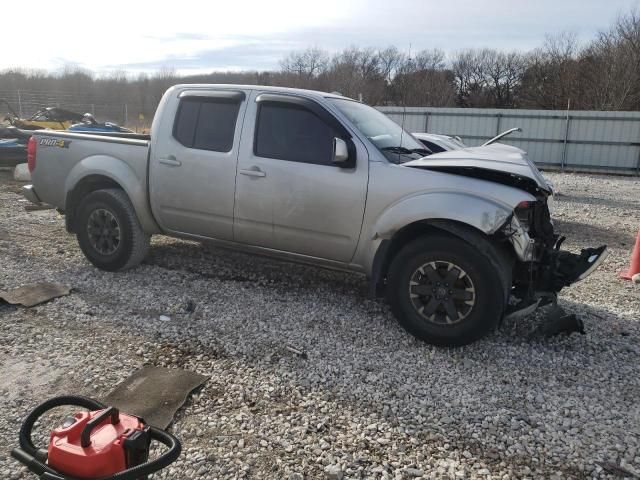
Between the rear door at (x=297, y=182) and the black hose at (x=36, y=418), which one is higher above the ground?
the rear door at (x=297, y=182)

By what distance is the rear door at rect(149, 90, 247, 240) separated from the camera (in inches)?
188

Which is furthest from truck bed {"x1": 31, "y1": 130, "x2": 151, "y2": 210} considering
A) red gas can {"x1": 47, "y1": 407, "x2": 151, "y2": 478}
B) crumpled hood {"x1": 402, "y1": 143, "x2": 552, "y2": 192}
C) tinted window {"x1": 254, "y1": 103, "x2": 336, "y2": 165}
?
red gas can {"x1": 47, "y1": 407, "x2": 151, "y2": 478}

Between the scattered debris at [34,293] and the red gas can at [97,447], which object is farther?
the scattered debris at [34,293]

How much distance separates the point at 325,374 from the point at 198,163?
95.8 inches

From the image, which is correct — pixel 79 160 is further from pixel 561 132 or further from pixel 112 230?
pixel 561 132

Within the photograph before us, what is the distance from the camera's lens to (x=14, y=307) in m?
4.56

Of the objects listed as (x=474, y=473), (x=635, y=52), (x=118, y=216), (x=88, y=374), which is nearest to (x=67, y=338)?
(x=88, y=374)

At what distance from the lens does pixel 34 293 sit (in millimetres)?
4867

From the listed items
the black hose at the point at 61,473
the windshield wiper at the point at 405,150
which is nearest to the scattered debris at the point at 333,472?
the black hose at the point at 61,473

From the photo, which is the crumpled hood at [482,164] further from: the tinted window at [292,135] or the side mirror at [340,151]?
the tinted window at [292,135]

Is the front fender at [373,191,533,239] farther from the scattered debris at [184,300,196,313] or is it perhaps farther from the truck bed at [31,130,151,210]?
the truck bed at [31,130,151,210]

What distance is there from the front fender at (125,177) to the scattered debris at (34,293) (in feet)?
3.34

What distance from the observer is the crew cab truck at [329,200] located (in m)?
3.81

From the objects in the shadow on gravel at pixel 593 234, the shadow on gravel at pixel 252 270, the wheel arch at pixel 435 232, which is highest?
the wheel arch at pixel 435 232
